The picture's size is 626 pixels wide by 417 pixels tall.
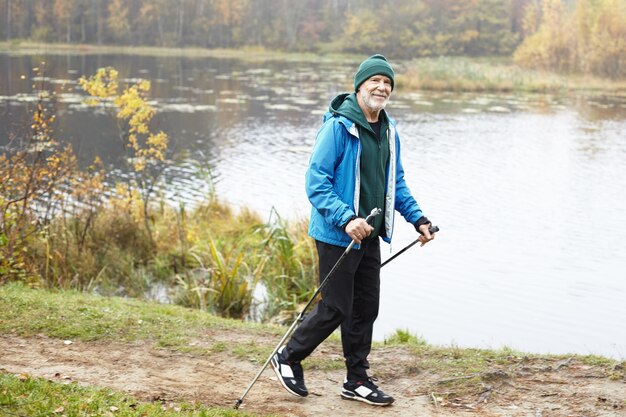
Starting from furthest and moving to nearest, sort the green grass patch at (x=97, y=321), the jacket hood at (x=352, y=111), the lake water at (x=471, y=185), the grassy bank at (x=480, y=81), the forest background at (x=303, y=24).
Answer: the forest background at (x=303, y=24), the grassy bank at (x=480, y=81), the lake water at (x=471, y=185), the green grass patch at (x=97, y=321), the jacket hood at (x=352, y=111)

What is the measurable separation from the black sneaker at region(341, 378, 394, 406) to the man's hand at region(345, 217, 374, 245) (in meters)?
1.01

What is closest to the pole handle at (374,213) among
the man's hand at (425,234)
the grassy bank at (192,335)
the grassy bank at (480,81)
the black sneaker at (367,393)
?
the man's hand at (425,234)

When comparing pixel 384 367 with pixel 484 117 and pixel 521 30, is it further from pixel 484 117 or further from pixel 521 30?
pixel 521 30

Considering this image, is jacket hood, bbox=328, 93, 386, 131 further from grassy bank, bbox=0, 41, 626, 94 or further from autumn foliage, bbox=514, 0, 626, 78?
autumn foliage, bbox=514, 0, 626, 78

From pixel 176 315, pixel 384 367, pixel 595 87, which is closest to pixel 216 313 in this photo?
pixel 176 315

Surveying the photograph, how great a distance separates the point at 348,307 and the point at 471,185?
13.7 m

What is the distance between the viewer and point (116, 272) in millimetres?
10258

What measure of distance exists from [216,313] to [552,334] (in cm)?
358

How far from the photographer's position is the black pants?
4.87 metres

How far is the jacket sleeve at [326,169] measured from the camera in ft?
15.4

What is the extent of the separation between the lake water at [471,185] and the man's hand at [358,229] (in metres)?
4.54

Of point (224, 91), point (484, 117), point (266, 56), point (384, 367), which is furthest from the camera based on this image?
point (266, 56)

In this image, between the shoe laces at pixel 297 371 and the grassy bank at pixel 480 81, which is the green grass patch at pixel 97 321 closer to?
the shoe laces at pixel 297 371

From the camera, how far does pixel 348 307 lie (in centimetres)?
491
